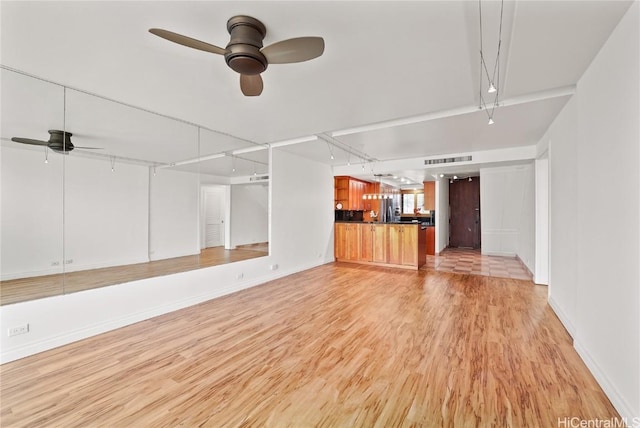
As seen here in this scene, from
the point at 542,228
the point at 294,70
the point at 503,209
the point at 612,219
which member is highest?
the point at 294,70

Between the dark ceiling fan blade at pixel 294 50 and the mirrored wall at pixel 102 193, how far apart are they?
2.53m

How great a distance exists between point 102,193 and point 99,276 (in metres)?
1.12

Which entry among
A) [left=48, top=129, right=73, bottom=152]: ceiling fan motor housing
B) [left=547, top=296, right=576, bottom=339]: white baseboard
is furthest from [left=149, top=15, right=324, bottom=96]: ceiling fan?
[left=547, top=296, right=576, bottom=339]: white baseboard

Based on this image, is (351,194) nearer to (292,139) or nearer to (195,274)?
(292,139)

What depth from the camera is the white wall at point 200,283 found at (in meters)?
2.56

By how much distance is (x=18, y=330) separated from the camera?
8.02 ft

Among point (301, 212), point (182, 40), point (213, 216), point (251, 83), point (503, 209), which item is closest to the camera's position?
point (182, 40)

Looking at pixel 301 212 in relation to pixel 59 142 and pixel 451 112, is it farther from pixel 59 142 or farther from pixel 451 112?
pixel 59 142

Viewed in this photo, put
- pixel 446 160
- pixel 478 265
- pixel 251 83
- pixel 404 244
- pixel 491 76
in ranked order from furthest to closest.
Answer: pixel 478 265
pixel 404 244
pixel 446 160
pixel 491 76
pixel 251 83

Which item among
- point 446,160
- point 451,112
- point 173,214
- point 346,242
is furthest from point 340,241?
point 451,112

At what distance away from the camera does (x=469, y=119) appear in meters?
3.78

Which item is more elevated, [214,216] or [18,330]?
[214,216]

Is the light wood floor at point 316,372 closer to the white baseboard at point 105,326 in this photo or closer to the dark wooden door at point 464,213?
the white baseboard at point 105,326

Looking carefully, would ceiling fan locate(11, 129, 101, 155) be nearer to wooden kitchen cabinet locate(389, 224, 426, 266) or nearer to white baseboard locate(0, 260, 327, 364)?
white baseboard locate(0, 260, 327, 364)
